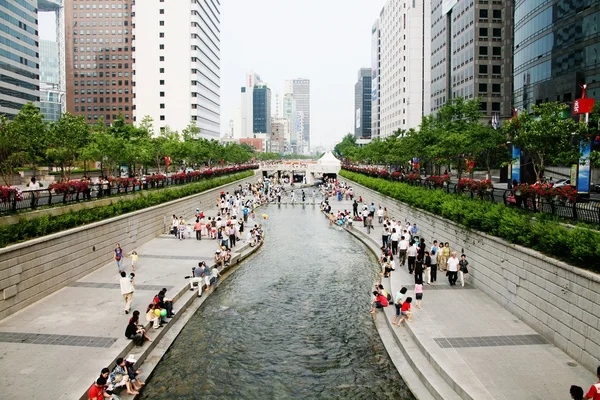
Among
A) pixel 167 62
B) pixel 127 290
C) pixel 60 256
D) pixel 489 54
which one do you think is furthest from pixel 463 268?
pixel 167 62

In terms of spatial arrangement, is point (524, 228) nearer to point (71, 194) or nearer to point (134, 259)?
point (134, 259)

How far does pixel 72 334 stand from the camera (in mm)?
15977

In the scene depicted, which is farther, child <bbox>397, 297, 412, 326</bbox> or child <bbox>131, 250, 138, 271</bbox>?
child <bbox>131, 250, 138, 271</bbox>

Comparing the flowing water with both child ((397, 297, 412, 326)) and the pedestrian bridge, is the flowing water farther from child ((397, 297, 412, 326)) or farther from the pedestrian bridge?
the pedestrian bridge

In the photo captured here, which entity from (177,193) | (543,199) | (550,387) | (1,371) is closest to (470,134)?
(543,199)

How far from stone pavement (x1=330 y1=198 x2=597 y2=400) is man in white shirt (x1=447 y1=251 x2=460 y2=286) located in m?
1.75

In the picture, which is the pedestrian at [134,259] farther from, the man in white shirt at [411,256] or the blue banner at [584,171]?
the blue banner at [584,171]

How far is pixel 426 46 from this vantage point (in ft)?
390

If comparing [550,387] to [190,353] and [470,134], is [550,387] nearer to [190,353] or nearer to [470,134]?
[190,353]

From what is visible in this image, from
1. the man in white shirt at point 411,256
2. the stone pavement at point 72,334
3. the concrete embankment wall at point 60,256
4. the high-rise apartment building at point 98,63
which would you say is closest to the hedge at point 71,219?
the concrete embankment wall at point 60,256

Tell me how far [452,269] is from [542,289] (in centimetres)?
628

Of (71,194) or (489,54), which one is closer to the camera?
(71,194)

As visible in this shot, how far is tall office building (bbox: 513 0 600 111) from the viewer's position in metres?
40.0

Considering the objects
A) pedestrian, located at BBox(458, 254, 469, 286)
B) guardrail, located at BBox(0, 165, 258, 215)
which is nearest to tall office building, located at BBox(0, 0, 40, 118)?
guardrail, located at BBox(0, 165, 258, 215)
